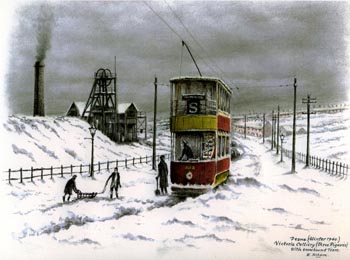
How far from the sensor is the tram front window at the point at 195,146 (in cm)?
486

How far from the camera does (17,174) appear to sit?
16.2 feet

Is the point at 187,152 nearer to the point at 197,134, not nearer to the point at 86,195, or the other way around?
the point at 197,134

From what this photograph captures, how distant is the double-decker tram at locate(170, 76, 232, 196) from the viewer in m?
4.78

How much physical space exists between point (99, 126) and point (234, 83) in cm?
153

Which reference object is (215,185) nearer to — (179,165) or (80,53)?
(179,165)

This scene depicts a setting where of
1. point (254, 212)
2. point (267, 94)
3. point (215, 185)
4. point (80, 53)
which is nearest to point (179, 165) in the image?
point (215, 185)

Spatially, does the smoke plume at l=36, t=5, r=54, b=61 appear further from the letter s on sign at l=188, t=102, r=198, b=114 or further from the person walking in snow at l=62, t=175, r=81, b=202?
the letter s on sign at l=188, t=102, r=198, b=114

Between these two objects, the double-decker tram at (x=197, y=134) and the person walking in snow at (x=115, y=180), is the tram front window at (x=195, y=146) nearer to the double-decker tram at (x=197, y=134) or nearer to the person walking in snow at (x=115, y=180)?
the double-decker tram at (x=197, y=134)

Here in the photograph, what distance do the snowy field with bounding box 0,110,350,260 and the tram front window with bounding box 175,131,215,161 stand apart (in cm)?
36

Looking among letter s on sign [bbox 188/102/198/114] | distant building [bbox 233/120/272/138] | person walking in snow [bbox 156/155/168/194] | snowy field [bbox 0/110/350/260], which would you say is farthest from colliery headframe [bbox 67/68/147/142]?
distant building [bbox 233/120/272/138]

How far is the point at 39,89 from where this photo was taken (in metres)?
4.95

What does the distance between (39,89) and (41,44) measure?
479mm

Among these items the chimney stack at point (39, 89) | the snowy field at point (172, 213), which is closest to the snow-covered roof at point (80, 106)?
the snowy field at point (172, 213)

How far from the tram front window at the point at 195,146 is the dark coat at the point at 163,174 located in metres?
0.17
